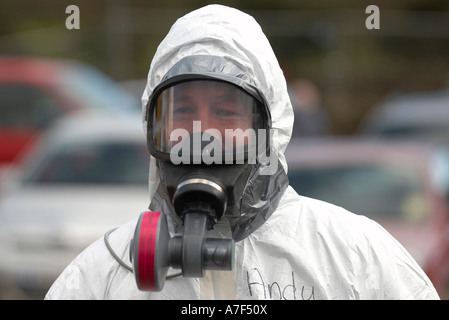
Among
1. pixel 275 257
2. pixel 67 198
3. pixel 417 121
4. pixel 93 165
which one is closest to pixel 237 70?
pixel 275 257

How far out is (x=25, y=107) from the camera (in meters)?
11.4

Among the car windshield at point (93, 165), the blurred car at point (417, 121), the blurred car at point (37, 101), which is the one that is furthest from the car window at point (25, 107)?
the blurred car at point (417, 121)

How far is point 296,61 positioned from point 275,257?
16.9m

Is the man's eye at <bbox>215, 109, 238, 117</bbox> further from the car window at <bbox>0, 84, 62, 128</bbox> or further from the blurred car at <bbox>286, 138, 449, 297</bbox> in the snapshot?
the car window at <bbox>0, 84, 62, 128</bbox>

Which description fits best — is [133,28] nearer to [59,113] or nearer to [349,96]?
[349,96]

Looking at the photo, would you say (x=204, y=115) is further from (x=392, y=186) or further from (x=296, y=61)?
(x=296, y=61)

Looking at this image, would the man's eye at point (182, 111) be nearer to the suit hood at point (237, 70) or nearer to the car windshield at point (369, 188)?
the suit hood at point (237, 70)

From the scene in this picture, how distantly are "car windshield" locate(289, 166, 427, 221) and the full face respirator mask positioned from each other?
380 cm

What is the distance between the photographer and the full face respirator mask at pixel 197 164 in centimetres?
229

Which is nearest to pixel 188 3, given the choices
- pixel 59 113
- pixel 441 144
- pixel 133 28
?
pixel 133 28

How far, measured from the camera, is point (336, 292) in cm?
249

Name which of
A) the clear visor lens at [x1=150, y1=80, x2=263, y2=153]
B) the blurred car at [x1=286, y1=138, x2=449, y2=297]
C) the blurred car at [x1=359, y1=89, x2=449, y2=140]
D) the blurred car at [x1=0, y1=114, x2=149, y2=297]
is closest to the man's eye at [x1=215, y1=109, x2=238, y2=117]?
the clear visor lens at [x1=150, y1=80, x2=263, y2=153]

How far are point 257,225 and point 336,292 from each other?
33 centimetres

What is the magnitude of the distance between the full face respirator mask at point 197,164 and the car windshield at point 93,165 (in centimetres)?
502
